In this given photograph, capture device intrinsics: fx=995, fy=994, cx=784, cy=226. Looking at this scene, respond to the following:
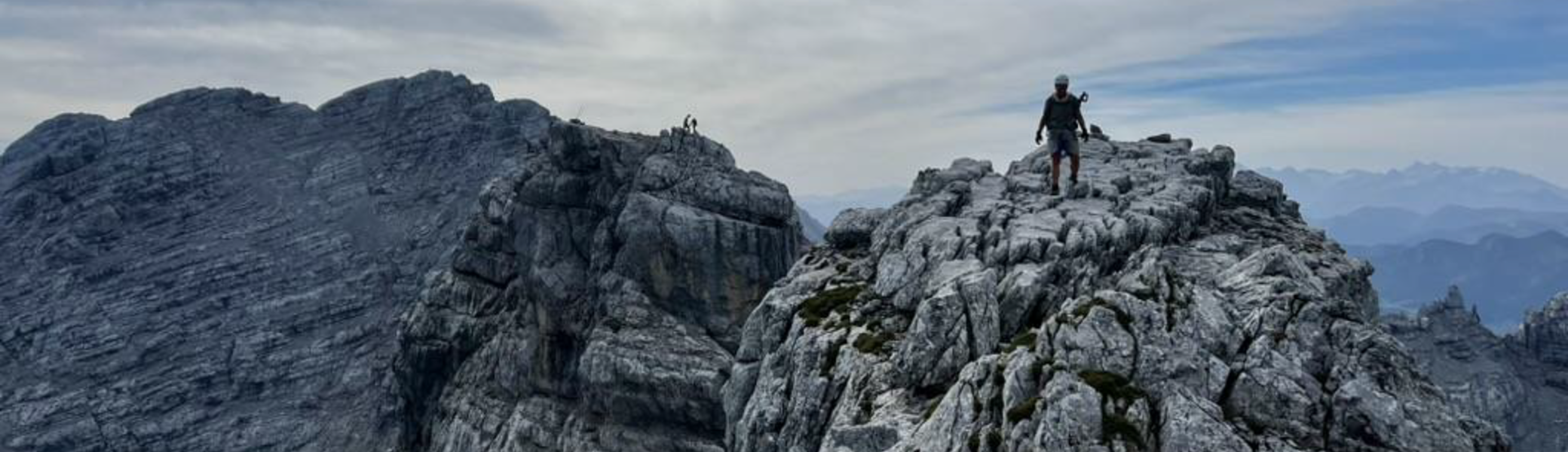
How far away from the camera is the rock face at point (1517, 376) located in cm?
17300

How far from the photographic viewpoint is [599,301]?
10825 cm

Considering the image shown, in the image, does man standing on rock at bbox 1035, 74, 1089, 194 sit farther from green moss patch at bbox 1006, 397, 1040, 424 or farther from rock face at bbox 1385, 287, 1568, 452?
rock face at bbox 1385, 287, 1568, 452

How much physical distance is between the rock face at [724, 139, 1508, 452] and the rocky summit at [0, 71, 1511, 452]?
0.12 m

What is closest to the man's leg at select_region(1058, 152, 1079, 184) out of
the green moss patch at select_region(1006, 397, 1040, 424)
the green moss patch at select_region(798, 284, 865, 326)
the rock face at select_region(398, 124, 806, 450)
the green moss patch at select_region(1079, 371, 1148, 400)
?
the green moss patch at select_region(798, 284, 865, 326)

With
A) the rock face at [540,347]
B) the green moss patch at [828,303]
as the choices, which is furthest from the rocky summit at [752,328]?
the rock face at [540,347]

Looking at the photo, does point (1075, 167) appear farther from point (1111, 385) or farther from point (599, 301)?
point (599, 301)

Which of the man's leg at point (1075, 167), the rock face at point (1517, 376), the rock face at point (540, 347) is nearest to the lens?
the man's leg at point (1075, 167)

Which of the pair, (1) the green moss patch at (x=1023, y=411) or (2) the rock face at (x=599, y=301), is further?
(2) the rock face at (x=599, y=301)

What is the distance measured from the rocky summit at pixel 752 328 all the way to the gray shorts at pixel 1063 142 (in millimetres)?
2447

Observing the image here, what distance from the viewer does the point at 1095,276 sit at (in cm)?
3812

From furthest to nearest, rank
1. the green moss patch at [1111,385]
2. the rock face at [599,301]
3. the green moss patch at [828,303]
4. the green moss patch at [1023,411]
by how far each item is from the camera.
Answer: the rock face at [599,301] < the green moss patch at [828,303] < the green moss patch at [1023,411] < the green moss patch at [1111,385]

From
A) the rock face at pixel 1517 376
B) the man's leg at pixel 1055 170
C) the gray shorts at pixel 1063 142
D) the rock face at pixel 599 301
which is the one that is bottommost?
the rock face at pixel 1517 376

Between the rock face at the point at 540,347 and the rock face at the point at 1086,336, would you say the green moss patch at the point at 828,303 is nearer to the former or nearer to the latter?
the rock face at the point at 1086,336

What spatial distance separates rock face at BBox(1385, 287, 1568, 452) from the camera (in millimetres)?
173000
